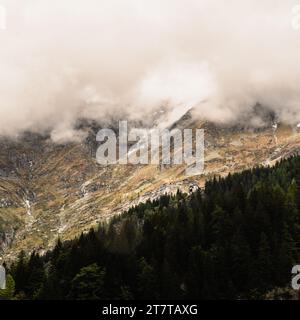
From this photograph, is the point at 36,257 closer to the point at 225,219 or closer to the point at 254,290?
the point at 225,219

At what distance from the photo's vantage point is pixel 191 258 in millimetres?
95250

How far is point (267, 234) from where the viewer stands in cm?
9762

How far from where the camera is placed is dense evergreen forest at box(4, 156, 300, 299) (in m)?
89.4

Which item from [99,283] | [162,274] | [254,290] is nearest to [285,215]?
[254,290]

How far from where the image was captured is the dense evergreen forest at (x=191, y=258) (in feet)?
293

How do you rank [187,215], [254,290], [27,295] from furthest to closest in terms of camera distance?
[187,215]
[27,295]
[254,290]

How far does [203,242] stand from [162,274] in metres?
15.7

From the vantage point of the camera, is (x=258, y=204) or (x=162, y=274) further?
(x=258, y=204)

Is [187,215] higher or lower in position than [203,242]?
higher

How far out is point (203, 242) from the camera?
10294cm
